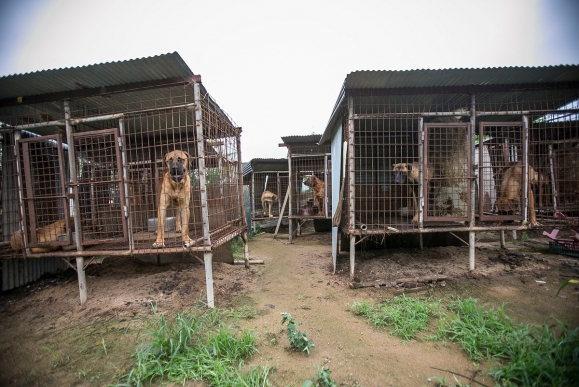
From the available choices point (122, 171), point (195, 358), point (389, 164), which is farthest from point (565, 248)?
point (122, 171)

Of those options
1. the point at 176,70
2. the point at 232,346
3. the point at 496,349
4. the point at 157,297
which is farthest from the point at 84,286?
the point at 496,349

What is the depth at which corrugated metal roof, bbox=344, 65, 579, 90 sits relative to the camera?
4.05 meters

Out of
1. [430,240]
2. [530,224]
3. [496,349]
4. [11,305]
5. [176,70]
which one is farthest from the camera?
[430,240]

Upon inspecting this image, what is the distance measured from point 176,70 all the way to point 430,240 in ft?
21.9

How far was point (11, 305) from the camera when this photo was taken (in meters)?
4.22

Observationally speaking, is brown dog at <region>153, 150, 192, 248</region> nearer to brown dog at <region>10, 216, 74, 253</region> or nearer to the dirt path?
brown dog at <region>10, 216, 74, 253</region>

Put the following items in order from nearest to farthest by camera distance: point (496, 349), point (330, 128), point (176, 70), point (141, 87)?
point (496, 349) → point (176, 70) → point (141, 87) → point (330, 128)

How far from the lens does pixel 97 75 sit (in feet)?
12.0

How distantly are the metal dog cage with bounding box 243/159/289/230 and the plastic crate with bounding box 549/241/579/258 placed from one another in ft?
28.3

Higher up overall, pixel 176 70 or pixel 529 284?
pixel 176 70

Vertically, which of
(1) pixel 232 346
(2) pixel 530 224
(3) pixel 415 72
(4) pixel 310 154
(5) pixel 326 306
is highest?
(3) pixel 415 72

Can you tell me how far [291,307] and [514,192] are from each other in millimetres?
5110

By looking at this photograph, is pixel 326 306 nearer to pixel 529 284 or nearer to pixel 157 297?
pixel 157 297

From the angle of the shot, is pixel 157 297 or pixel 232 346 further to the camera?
pixel 157 297
